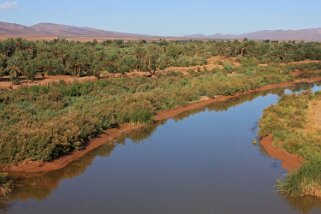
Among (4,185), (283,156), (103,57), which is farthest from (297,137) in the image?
(103,57)

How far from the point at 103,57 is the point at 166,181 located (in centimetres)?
3592

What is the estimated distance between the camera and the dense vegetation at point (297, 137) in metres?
14.8

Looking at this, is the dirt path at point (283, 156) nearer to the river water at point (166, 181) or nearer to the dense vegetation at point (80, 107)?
the river water at point (166, 181)

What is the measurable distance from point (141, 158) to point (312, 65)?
1818 inches

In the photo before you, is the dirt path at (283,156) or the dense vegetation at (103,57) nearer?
the dirt path at (283,156)

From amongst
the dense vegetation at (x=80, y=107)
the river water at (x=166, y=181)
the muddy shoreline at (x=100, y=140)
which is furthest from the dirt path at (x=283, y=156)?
the dense vegetation at (x=80, y=107)

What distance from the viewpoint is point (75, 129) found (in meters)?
19.7

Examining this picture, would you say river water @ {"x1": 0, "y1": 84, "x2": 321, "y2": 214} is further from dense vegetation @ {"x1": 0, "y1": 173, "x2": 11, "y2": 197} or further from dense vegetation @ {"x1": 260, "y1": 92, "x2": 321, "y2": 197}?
dense vegetation @ {"x1": 260, "y1": 92, "x2": 321, "y2": 197}

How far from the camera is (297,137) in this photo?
20422 millimetres

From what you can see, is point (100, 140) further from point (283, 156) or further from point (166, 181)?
point (283, 156)

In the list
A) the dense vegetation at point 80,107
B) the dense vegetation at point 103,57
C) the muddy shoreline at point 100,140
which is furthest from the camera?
the dense vegetation at point 103,57

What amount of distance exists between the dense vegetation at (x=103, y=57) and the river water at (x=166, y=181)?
19.4 meters

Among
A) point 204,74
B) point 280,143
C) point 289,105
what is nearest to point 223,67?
point 204,74

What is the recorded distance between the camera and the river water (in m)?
14.1
